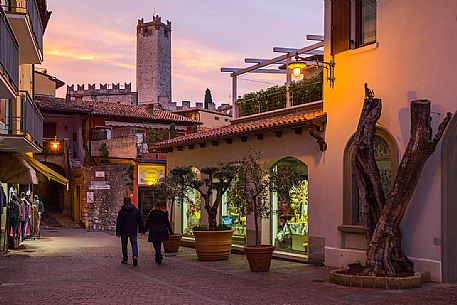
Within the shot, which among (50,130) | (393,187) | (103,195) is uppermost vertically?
(50,130)

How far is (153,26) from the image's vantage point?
94875mm

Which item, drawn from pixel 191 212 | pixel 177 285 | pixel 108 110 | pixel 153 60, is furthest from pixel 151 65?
pixel 177 285

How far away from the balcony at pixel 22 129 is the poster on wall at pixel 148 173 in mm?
16069

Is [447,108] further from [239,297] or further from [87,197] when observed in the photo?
[87,197]

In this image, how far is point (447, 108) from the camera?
41.8ft

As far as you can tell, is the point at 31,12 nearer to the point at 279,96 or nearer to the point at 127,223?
the point at 127,223

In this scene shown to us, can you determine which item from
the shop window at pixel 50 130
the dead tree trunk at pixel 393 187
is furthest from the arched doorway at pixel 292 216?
the shop window at pixel 50 130

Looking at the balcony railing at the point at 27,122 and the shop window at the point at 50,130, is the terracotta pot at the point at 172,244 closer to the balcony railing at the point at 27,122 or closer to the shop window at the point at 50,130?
the balcony railing at the point at 27,122

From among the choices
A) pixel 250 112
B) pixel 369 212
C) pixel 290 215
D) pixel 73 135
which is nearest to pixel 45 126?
pixel 73 135

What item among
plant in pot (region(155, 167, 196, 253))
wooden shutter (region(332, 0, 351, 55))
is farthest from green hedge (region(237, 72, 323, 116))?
plant in pot (region(155, 167, 196, 253))

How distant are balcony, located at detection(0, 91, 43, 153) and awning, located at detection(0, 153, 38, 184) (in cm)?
35

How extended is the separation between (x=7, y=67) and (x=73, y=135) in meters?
33.6

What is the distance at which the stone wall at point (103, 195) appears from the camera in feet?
117

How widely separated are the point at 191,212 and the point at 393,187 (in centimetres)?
1216
